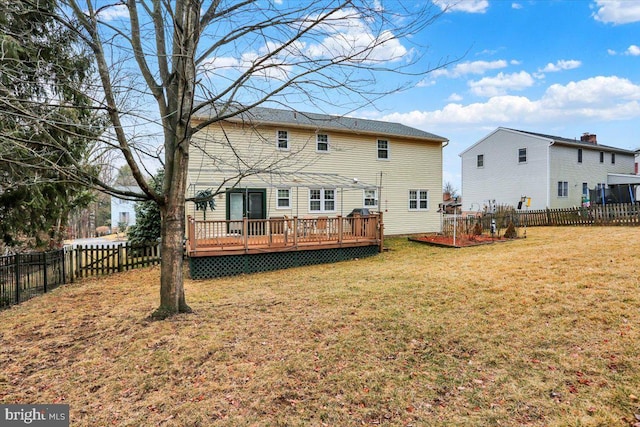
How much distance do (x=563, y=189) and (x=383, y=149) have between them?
15709mm

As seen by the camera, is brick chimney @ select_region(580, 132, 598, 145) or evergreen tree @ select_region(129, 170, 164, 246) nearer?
evergreen tree @ select_region(129, 170, 164, 246)

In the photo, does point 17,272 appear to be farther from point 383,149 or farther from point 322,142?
point 383,149

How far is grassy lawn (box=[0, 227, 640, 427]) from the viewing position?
3.11 m

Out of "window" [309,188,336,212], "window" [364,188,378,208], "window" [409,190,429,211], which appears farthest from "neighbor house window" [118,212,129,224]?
"window" [409,190,429,211]

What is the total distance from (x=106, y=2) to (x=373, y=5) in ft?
14.5

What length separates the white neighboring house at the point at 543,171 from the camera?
893 inches

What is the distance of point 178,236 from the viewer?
562 cm

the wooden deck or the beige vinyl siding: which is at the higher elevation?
the beige vinyl siding

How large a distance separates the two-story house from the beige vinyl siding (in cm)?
4

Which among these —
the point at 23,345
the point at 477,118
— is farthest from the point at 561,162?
the point at 23,345

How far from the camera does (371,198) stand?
16734mm

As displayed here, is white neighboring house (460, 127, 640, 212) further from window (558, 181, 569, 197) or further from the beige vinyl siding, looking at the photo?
the beige vinyl siding

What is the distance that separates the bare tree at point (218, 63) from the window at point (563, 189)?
2429cm

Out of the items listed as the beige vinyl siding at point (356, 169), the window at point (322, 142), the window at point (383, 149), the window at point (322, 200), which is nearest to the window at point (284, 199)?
the beige vinyl siding at point (356, 169)
